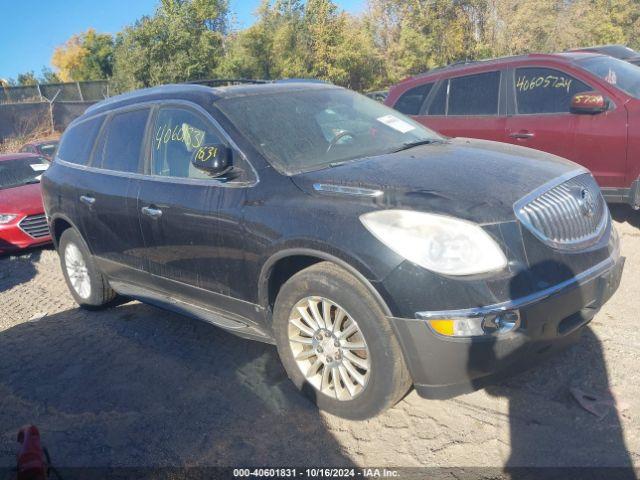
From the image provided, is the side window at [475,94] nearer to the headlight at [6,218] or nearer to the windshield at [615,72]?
the windshield at [615,72]

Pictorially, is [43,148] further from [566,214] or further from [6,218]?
[566,214]

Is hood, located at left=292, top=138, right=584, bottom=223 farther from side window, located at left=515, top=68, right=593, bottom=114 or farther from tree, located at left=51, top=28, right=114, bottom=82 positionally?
tree, located at left=51, top=28, right=114, bottom=82

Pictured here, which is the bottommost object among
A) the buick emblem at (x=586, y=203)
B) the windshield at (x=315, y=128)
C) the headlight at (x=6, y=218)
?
the headlight at (x=6, y=218)

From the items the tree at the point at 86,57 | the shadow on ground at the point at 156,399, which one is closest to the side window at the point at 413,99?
the shadow on ground at the point at 156,399

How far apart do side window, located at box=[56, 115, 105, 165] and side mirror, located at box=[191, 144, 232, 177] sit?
1.89 meters

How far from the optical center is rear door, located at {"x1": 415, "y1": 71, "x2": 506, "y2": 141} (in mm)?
6656

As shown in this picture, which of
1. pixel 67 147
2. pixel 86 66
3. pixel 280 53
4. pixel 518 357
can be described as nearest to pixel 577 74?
pixel 518 357

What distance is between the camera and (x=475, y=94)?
691 cm

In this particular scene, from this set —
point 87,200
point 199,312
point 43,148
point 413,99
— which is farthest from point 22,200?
point 199,312

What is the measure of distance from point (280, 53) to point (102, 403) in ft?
93.0

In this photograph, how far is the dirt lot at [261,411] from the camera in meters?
2.95

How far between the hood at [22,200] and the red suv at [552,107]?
541cm

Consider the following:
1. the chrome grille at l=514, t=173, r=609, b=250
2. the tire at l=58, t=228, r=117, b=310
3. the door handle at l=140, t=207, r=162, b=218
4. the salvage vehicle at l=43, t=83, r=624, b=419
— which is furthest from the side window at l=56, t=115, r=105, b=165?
the chrome grille at l=514, t=173, r=609, b=250

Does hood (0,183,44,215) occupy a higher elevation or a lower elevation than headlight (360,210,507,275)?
lower
